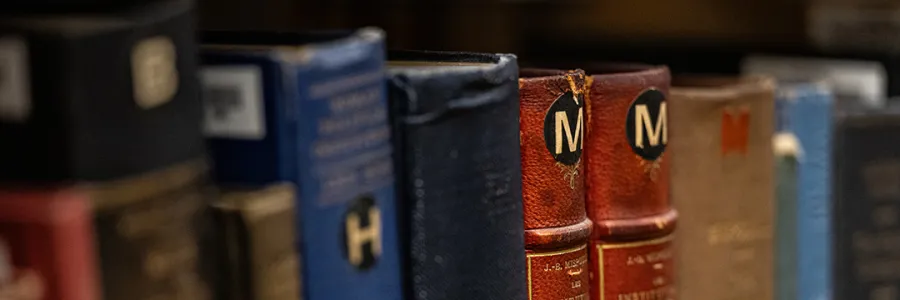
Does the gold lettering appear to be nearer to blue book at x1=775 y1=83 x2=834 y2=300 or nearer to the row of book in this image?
the row of book

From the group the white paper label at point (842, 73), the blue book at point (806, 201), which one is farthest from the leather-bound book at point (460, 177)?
the white paper label at point (842, 73)

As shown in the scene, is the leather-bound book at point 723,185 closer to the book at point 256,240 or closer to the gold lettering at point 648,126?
the gold lettering at point 648,126

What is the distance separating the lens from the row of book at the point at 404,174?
0.47 metres

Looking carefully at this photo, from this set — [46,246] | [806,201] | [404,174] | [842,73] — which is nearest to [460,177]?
[404,174]

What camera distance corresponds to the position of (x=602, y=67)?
2.83ft

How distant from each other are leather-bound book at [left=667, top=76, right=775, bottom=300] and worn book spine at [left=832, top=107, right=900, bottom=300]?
0.11m

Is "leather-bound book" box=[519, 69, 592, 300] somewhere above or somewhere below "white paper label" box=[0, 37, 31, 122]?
below

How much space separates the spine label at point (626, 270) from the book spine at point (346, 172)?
0.70ft

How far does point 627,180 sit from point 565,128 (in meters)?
0.08

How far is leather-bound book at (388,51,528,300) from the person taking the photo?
0.64 metres

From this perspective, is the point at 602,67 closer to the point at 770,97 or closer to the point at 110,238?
the point at 770,97

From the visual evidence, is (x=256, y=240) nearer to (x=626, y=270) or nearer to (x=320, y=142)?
(x=320, y=142)

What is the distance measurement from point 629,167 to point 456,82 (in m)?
0.20

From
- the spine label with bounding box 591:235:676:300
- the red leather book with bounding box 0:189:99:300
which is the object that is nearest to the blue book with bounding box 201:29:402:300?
the red leather book with bounding box 0:189:99:300
